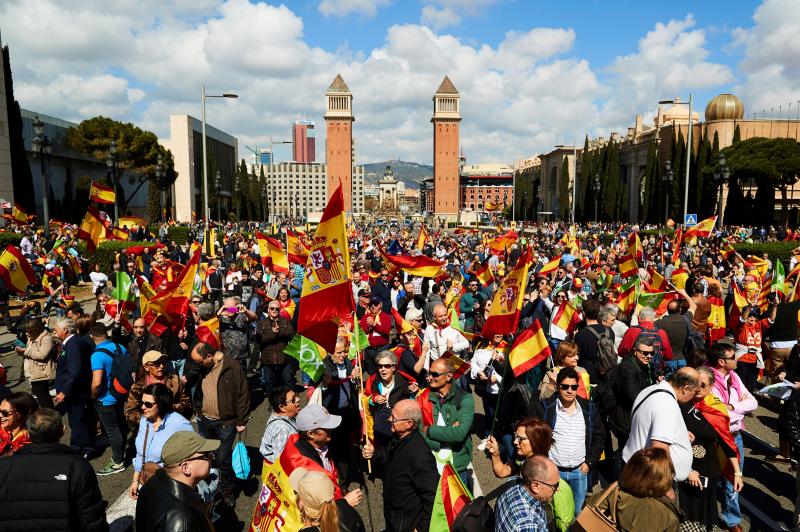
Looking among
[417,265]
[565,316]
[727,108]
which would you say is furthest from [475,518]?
Result: [727,108]

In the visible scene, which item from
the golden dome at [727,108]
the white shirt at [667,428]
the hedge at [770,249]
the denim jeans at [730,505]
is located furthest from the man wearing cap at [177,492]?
the golden dome at [727,108]

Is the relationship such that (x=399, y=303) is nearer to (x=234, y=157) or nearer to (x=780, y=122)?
(x=780, y=122)

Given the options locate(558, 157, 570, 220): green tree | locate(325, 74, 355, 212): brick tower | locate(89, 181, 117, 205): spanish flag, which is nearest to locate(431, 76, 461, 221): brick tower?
locate(325, 74, 355, 212): brick tower

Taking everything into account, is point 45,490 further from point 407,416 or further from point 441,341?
point 441,341

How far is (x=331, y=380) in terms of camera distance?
563cm

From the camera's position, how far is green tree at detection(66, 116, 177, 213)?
52.4m

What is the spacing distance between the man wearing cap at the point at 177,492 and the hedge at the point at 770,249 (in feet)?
81.3

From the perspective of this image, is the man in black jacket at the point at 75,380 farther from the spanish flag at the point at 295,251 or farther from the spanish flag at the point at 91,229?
the spanish flag at the point at 91,229

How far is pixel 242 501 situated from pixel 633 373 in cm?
377

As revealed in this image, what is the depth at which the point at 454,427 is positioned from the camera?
4.46 metres

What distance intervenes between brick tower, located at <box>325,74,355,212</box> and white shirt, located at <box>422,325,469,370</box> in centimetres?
10192

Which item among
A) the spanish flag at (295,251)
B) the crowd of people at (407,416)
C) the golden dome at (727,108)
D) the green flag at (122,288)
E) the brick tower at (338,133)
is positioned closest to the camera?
the crowd of people at (407,416)

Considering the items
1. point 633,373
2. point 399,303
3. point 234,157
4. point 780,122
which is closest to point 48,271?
point 399,303

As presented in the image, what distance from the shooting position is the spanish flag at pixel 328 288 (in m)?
5.49
